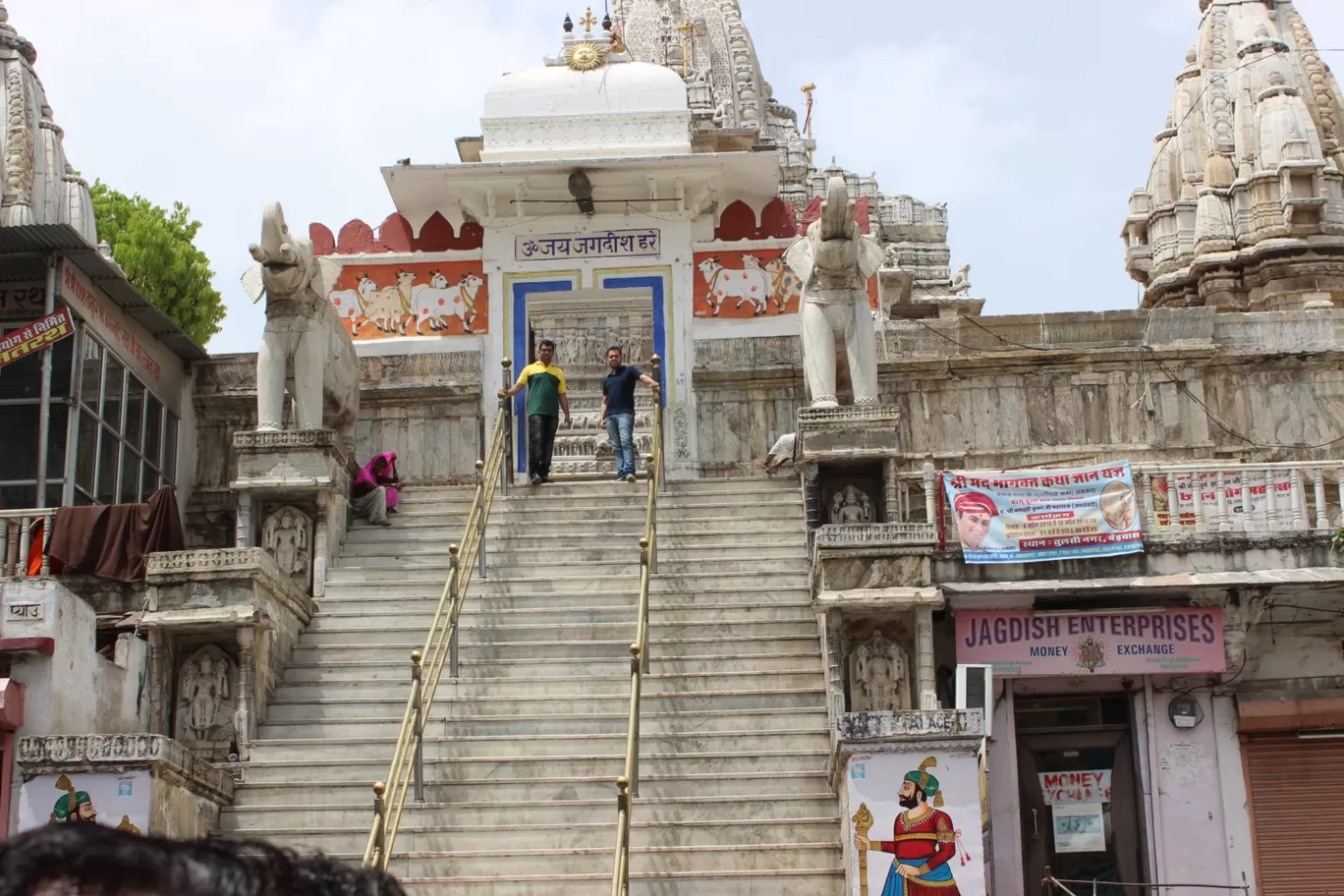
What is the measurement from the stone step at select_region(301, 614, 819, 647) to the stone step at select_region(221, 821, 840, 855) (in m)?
2.11

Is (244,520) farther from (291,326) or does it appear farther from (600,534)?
(600,534)

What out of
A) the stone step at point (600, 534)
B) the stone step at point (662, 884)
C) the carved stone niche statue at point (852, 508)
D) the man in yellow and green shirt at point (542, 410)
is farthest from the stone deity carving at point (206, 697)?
the carved stone niche statue at point (852, 508)

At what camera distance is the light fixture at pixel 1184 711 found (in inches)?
573

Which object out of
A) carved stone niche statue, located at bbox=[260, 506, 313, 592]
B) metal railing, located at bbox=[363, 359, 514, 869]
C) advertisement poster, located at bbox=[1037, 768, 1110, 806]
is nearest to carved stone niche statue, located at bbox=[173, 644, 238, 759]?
metal railing, located at bbox=[363, 359, 514, 869]

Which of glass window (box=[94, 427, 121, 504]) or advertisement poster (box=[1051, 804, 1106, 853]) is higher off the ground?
glass window (box=[94, 427, 121, 504])

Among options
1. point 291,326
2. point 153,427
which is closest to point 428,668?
point 291,326

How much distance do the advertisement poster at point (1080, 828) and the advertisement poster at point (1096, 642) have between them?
41.8 inches

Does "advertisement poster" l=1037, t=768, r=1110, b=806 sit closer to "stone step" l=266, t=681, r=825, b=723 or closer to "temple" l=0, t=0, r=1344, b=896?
"temple" l=0, t=0, r=1344, b=896

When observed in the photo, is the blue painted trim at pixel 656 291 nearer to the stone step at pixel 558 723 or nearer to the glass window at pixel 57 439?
the glass window at pixel 57 439

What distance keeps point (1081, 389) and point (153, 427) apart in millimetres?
9400

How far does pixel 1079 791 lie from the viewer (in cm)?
1455

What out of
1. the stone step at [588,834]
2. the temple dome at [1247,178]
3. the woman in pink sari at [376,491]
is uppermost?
the temple dome at [1247,178]

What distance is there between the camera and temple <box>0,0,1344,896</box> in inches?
484

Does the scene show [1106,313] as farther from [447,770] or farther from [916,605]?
[447,770]
